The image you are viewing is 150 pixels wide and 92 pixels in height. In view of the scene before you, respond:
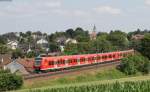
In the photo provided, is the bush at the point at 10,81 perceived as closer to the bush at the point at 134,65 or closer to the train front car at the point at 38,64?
the train front car at the point at 38,64

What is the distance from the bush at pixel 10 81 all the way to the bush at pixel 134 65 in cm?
3122

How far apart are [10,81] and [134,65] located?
114 ft

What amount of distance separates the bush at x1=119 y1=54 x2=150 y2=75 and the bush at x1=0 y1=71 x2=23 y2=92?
102ft

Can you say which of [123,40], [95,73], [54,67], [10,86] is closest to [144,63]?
[95,73]

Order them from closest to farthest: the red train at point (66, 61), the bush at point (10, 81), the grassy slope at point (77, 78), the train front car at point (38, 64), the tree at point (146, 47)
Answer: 1. the bush at point (10, 81)
2. the grassy slope at point (77, 78)
3. the red train at point (66, 61)
4. the train front car at point (38, 64)
5. the tree at point (146, 47)

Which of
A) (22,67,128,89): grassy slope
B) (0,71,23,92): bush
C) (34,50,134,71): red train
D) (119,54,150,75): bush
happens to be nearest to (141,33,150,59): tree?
(34,50,134,71): red train

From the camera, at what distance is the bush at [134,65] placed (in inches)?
3339

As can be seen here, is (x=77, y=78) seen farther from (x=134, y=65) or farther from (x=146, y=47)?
(x=146, y=47)

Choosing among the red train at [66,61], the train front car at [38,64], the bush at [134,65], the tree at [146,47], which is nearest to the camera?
the red train at [66,61]

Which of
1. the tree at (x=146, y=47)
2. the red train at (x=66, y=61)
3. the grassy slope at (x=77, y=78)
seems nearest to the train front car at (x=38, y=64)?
the red train at (x=66, y=61)

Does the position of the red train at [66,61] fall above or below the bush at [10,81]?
above

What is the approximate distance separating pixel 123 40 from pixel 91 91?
146206 mm

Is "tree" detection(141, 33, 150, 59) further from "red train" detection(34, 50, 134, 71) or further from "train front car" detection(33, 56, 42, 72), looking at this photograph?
"train front car" detection(33, 56, 42, 72)

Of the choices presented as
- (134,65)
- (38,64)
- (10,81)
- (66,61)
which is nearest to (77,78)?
(66,61)
